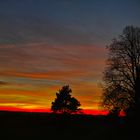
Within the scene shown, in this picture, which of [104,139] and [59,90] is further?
[59,90]

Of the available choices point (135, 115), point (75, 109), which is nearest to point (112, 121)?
point (75, 109)

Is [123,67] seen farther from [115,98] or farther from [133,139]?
[133,139]

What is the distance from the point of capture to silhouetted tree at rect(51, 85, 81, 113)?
51.0 meters

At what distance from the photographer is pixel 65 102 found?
51.3 metres

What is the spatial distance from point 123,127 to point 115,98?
476 centimetres

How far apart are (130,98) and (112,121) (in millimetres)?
11690

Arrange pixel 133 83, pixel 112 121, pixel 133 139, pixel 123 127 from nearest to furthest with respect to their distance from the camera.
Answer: pixel 133 139 < pixel 133 83 < pixel 123 127 < pixel 112 121

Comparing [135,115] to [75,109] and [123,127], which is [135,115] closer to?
[123,127]

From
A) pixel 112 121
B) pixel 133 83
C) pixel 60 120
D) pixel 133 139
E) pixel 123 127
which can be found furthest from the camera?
pixel 60 120

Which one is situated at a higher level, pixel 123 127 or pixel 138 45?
pixel 138 45

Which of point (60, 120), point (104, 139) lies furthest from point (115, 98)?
point (60, 120)

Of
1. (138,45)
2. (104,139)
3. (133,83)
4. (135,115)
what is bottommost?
(104,139)

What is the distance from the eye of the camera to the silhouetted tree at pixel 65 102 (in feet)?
167

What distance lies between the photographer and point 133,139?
33094 mm
